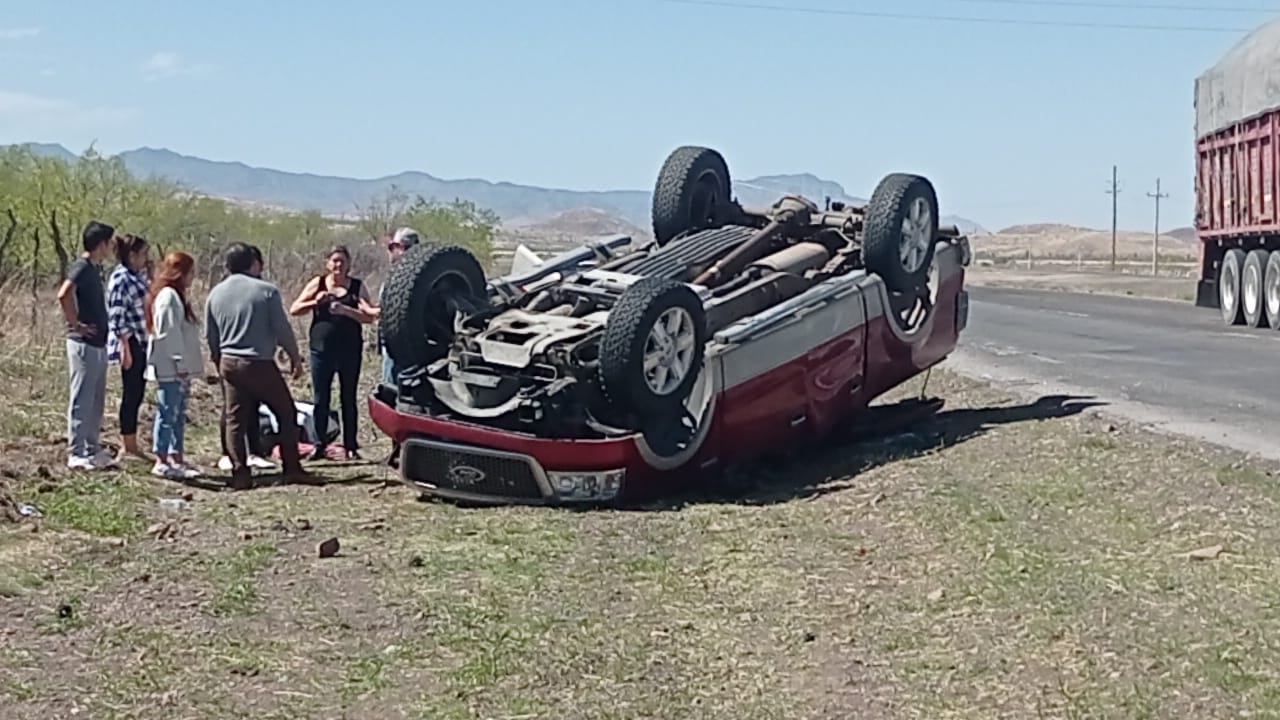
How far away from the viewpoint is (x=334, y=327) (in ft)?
37.9

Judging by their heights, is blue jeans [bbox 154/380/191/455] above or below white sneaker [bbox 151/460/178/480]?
above

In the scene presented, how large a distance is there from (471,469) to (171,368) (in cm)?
237

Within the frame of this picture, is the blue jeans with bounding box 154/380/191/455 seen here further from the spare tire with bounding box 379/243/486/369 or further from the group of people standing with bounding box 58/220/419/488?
the spare tire with bounding box 379/243/486/369

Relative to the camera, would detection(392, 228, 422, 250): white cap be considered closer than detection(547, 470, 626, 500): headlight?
No

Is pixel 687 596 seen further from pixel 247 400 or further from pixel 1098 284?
pixel 1098 284

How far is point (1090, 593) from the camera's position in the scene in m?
A: 6.52

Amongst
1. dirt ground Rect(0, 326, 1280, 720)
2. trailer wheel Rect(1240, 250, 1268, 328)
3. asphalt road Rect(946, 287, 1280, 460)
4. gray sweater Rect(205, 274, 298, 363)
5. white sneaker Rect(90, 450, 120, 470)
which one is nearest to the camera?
dirt ground Rect(0, 326, 1280, 720)

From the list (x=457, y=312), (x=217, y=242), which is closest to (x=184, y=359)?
(x=457, y=312)

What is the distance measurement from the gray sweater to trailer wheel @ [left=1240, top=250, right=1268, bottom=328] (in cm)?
1693

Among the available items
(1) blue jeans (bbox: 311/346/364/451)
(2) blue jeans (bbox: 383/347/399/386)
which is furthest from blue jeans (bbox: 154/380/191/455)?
(2) blue jeans (bbox: 383/347/399/386)

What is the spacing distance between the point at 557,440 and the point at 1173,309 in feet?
74.3

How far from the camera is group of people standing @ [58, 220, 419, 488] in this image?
10.3 metres

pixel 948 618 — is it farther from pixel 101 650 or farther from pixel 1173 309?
pixel 1173 309

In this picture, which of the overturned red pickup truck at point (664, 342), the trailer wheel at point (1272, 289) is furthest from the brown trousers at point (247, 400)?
the trailer wheel at point (1272, 289)
